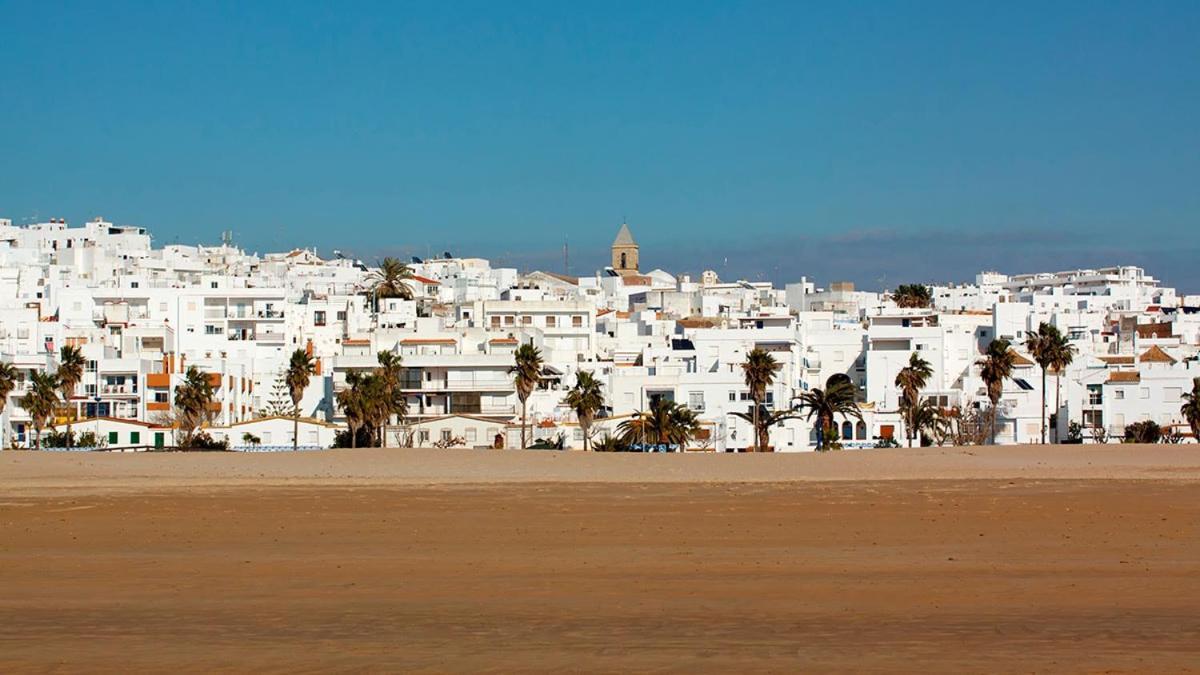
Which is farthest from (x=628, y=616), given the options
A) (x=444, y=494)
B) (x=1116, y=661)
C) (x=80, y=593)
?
(x=444, y=494)

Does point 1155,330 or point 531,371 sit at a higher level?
point 1155,330

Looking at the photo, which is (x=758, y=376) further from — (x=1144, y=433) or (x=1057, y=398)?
(x=1144, y=433)

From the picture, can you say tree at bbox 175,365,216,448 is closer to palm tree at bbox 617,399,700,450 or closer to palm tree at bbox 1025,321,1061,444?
palm tree at bbox 617,399,700,450

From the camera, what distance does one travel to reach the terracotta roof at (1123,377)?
205 ft

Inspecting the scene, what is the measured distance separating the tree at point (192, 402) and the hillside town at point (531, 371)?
0.33ft

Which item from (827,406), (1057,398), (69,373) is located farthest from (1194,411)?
(69,373)

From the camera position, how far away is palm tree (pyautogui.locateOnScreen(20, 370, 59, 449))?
54.2 metres

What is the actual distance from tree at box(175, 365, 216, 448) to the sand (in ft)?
73.3

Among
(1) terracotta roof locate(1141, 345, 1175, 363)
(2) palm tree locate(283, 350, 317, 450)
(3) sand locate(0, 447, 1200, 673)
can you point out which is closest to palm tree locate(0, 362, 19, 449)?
(2) palm tree locate(283, 350, 317, 450)

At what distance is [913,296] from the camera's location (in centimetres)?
11319

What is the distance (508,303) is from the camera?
8050cm

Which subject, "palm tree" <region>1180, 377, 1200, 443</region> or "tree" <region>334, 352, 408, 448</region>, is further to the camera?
"palm tree" <region>1180, 377, 1200, 443</region>

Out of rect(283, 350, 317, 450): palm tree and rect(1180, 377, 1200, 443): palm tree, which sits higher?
rect(283, 350, 317, 450): palm tree

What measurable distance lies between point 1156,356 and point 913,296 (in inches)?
1598
